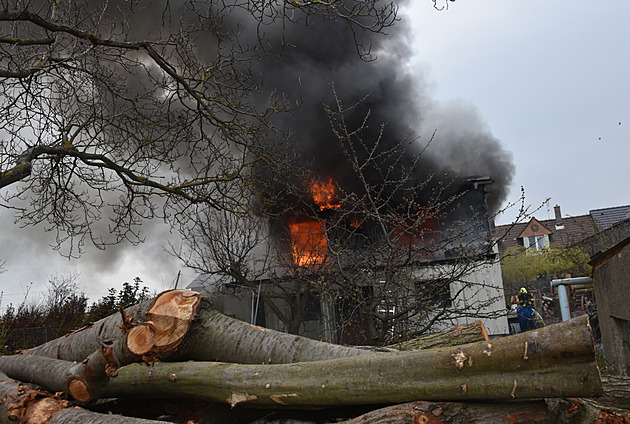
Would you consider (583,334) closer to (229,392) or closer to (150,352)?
(229,392)

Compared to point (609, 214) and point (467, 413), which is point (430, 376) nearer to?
point (467, 413)

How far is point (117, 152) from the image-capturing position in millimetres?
8195

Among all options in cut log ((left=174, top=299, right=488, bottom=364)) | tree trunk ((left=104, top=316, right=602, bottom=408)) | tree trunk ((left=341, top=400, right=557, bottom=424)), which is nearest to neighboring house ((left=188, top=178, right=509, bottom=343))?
cut log ((left=174, top=299, right=488, bottom=364))

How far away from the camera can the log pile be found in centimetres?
181

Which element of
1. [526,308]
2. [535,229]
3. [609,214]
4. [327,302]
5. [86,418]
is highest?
[535,229]

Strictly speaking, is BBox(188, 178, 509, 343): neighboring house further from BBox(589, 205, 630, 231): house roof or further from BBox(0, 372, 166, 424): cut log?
BBox(589, 205, 630, 231): house roof

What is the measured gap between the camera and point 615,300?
587 centimetres

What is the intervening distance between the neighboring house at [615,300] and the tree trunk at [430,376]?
397cm

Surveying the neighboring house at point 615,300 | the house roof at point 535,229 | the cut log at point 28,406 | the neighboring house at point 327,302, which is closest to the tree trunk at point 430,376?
the cut log at point 28,406

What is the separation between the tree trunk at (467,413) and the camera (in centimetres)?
184

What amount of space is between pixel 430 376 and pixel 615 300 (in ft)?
17.2

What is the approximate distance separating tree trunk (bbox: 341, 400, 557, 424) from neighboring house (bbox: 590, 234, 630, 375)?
13.0 ft

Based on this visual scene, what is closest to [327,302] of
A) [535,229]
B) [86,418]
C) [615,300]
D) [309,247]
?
[309,247]

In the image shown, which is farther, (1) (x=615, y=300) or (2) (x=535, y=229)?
(2) (x=535, y=229)
